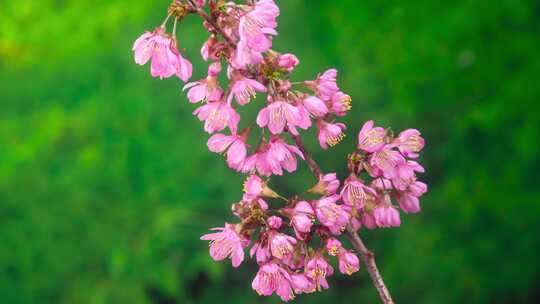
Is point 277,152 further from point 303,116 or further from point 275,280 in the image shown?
point 275,280

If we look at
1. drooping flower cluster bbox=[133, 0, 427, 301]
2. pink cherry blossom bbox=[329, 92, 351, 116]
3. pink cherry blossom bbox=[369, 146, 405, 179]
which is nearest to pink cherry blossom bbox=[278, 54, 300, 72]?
drooping flower cluster bbox=[133, 0, 427, 301]

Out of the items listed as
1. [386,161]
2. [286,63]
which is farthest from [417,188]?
[286,63]

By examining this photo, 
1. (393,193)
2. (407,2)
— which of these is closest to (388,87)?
(407,2)

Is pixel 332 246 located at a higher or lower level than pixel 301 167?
lower

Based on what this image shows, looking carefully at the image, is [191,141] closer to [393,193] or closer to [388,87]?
[388,87]

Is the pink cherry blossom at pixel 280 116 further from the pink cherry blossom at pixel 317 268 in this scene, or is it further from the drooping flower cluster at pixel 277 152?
the pink cherry blossom at pixel 317 268

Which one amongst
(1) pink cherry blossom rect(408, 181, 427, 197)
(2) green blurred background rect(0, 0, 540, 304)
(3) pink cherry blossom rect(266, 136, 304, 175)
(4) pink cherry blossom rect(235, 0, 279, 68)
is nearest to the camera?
(4) pink cherry blossom rect(235, 0, 279, 68)

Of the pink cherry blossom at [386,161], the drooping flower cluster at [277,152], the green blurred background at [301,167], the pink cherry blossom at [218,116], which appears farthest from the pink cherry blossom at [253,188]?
the green blurred background at [301,167]

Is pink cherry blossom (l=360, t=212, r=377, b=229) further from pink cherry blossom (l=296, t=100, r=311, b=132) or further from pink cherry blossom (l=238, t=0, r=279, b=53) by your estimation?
pink cherry blossom (l=238, t=0, r=279, b=53)
